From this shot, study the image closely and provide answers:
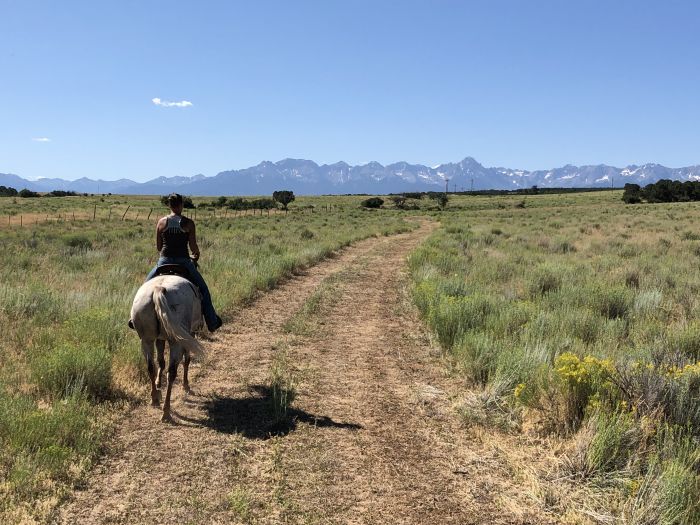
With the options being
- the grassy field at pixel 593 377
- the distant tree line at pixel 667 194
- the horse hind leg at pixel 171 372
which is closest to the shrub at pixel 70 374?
the horse hind leg at pixel 171 372

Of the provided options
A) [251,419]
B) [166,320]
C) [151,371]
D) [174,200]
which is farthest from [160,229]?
[251,419]

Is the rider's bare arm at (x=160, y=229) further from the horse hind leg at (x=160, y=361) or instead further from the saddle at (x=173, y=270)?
the horse hind leg at (x=160, y=361)

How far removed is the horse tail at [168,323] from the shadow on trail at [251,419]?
824 mm

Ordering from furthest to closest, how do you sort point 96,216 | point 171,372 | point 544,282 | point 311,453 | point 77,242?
point 96,216 < point 77,242 < point 544,282 < point 171,372 < point 311,453

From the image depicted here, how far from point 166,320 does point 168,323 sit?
42mm

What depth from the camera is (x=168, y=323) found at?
5395 mm

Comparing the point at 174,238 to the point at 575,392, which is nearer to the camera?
the point at 575,392

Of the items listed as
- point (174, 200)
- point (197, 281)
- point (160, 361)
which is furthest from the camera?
point (197, 281)

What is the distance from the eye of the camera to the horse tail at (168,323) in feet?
17.7

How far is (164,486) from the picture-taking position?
13.4 ft

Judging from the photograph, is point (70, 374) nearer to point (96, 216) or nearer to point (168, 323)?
point (168, 323)

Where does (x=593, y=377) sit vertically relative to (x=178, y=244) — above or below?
below

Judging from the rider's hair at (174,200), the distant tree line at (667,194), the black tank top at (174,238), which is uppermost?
the distant tree line at (667,194)

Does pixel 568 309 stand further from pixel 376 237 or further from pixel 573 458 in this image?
pixel 376 237
